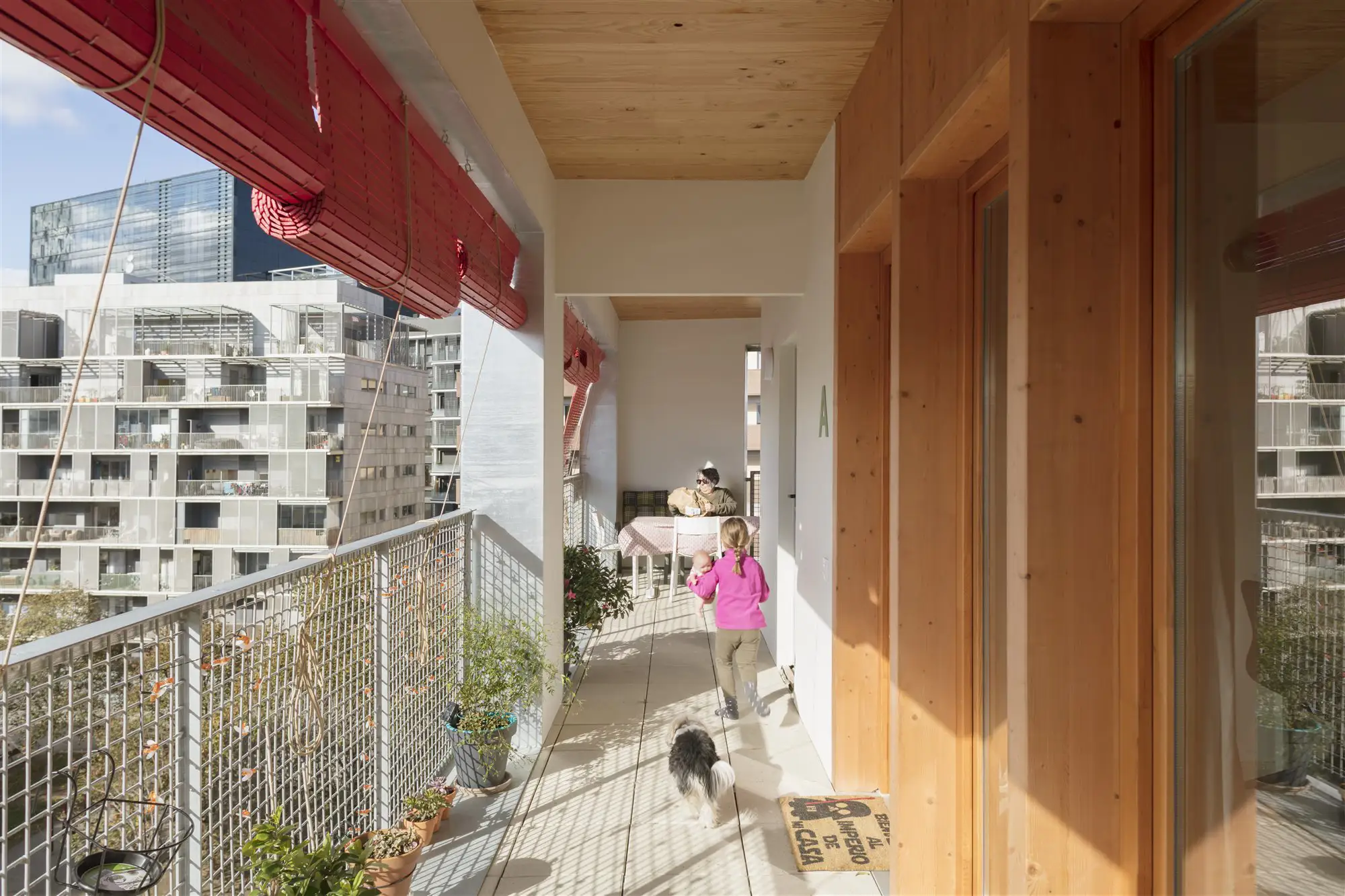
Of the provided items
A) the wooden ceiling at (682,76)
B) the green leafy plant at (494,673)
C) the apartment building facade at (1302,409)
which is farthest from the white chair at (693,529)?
the apartment building facade at (1302,409)

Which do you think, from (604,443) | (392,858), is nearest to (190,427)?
(392,858)

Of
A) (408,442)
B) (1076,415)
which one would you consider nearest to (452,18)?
(408,442)

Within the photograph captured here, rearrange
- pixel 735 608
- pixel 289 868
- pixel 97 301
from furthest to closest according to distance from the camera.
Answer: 1. pixel 735 608
2. pixel 289 868
3. pixel 97 301

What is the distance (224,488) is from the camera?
1.67m

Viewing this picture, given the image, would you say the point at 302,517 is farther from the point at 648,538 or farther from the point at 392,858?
the point at 648,538

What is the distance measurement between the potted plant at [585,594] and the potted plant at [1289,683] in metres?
3.83

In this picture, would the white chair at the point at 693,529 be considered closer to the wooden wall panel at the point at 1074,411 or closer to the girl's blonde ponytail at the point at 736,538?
the girl's blonde ponytail at the point at 736,538

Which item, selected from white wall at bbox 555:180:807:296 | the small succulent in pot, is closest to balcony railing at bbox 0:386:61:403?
the small succulent in pot

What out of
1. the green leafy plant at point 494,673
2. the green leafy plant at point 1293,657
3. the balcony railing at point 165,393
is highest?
the balcony railing at point 165,393

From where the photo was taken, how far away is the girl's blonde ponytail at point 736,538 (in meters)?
4.46

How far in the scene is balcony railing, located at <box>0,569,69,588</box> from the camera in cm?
108

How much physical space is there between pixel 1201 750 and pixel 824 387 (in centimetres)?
247

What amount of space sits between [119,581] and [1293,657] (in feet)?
6.08

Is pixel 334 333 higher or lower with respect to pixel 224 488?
higher
